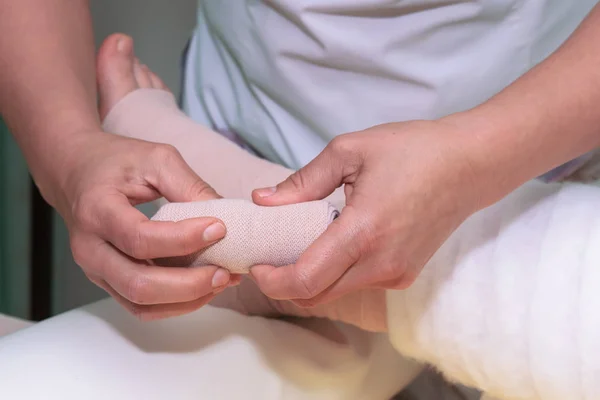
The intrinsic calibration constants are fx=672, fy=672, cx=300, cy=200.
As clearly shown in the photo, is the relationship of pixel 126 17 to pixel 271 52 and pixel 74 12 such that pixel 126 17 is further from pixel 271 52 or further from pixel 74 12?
pixel 271 52

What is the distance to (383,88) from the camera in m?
0.66

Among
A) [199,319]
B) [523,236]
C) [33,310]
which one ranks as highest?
[523,236]

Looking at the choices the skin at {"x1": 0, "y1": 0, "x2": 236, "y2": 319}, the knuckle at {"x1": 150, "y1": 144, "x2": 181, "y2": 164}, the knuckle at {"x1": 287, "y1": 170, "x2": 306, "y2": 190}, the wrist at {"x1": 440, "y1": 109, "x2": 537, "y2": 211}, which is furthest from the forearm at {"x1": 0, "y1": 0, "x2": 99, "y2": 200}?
the wrist at {"x1": 440, "y1": 109, "x2": 537, "y2": 211}

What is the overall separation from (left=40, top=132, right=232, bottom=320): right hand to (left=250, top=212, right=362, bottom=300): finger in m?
0.06

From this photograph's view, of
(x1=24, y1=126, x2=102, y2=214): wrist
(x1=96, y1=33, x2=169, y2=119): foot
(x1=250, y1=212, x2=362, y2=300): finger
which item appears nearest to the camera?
(x1=250, y1=212, x2=362, y2=300): finger

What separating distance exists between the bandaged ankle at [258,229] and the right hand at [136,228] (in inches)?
0.4

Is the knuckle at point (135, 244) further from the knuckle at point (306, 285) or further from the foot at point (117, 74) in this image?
the foot at point (117, 74)

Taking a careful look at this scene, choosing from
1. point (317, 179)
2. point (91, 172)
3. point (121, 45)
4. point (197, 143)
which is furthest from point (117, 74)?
point (317, 179)

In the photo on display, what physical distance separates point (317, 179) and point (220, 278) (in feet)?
0.33

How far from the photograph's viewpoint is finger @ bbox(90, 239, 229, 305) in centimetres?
47

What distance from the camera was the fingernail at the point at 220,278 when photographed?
0.48m

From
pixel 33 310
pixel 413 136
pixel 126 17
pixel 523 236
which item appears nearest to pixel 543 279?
pixel 523 236

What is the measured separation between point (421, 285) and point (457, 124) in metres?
0.14

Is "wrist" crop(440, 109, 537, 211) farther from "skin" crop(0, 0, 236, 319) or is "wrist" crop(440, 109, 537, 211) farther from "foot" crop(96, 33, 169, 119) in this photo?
"foot" crop(96, 33, 169, 119)
